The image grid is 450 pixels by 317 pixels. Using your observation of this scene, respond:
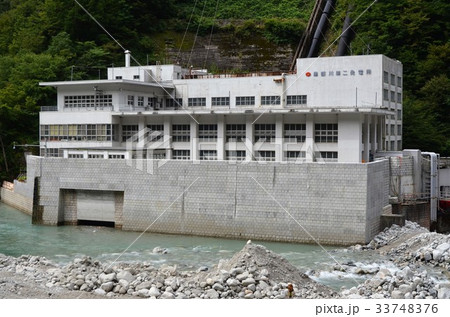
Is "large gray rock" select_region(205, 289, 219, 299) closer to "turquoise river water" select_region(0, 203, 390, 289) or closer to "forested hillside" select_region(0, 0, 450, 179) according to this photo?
"turquoise river water" select_region(0, 203, 390, 289)

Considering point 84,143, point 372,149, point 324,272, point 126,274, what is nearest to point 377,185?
point 372,149

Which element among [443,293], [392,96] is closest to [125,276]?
[443,293]

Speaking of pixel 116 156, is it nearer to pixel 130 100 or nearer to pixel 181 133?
pixel 181 133

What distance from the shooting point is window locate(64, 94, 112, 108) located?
4062cm

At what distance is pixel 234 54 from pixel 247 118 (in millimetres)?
31195

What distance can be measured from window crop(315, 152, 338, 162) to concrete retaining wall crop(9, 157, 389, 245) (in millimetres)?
3038

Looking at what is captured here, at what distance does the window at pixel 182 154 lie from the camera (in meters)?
39.1

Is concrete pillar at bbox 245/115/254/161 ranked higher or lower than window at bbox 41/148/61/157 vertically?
higher

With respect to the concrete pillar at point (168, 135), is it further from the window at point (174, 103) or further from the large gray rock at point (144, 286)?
the large gray rock at point (144, 286)

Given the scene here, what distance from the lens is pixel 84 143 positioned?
129ft

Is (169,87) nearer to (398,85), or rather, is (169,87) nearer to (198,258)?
(398,85)

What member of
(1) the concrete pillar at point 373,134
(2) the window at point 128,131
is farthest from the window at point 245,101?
(1) the concrete pillar at point 373,134

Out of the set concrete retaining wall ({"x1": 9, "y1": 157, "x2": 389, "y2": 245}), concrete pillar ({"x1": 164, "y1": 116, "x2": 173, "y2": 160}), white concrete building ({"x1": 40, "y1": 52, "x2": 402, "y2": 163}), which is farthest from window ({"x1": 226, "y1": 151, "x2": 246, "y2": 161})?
concrete retaining wall ({"x1": 9, "y1": 157, "x2": 389, "y2": 245})

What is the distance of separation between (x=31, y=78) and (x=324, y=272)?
36.2 m
